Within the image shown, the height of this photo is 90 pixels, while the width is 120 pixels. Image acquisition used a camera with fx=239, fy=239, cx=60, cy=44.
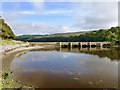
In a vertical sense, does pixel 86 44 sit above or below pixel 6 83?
above

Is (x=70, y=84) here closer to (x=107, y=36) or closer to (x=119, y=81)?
(x=119, y=81)

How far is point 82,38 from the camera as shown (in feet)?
531

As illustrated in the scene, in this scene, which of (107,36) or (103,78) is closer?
(103,78)

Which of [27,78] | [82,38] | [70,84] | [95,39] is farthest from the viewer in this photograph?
[82,38]

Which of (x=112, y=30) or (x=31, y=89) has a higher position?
(x=112, y=30)

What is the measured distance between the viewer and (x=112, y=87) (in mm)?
25031

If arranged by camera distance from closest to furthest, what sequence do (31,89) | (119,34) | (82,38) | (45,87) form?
(31,89), (45,87), (119,34), (82,38)

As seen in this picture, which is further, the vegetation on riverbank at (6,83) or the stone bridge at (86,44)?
the stone bridge at (86,44)

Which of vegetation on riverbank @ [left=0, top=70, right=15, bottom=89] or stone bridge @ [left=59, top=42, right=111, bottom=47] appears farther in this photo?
stone bridge @ [left=59, top=42, right=111, bottom=47]

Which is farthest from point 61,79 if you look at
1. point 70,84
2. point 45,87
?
point 45,87

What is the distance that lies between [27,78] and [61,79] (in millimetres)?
4118

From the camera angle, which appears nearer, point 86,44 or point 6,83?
point 6,83

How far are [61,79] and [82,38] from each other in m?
134

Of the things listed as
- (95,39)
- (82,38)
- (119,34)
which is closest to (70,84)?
(119,34)
